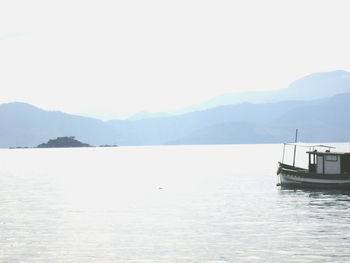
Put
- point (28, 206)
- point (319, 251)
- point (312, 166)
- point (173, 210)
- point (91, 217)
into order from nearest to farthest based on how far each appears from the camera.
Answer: point (319, 251) < point (91, 217) < point (173, 210) < point (28, 206) < point (312, 166)

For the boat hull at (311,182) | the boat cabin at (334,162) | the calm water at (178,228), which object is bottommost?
the calm water at (178,228)

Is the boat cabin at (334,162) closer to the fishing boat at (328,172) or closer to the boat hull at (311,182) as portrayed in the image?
the fishing boat at (328,172)

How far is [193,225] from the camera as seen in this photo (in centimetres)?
4069

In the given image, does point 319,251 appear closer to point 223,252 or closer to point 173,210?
point 223,252

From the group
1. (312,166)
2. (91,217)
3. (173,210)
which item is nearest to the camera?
(91,217)

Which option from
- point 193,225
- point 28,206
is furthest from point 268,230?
point 28,206

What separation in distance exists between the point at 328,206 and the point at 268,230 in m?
16.8

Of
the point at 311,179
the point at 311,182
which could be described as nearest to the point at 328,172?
the point at 311,179

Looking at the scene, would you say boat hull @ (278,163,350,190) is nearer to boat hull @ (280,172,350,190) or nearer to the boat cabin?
boat hull @ (280,172,350,190)

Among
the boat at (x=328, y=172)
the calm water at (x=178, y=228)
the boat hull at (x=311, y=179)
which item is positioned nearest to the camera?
the calm water at (x=178, y=228)

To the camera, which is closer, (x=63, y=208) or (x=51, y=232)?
(x=51, y=232)

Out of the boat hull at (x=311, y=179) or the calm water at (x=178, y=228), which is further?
the boat hull at (x=311, y=179)

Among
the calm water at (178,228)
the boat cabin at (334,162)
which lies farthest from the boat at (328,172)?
the calm water at (178,228)

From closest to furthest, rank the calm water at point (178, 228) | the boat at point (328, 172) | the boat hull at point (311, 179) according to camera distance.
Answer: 1. the calm water at point (178, 228)
2. the boat at point (328, 172)
3. the boat hull at point (311, 179)
